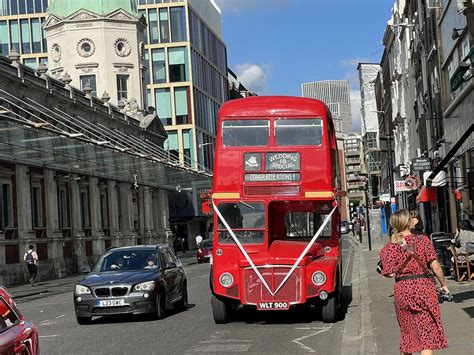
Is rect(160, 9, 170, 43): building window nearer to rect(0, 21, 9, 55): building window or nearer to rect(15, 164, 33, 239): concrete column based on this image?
rect(0, 21, 9, 55): building window

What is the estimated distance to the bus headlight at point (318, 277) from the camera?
1638 cm

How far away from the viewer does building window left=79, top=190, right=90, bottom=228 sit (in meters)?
58.0

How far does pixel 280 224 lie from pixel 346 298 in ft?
14.5

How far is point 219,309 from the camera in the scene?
16.9 m

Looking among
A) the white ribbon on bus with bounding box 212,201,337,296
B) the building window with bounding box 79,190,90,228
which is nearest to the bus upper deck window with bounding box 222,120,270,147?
the white ribbon on bus with bounding box 212,201,337,296

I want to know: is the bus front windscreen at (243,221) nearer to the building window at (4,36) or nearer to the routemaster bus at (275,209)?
the routemaster bus at (275,209)

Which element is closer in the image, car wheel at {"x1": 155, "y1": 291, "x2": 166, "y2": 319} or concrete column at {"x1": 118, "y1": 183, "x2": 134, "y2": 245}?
car wheel at {"x1": 155, "y1": 291, "x2": 166, "y2": 319}

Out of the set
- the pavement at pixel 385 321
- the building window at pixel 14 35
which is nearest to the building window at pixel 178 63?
the building window at pixel 14 35

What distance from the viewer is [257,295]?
53.9 ft

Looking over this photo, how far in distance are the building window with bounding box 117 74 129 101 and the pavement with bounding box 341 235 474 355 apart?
57358 millimetres

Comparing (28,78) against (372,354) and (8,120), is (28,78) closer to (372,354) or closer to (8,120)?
(8,120)

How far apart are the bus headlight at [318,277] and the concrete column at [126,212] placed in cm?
5108

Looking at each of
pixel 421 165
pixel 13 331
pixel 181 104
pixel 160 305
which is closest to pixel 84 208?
pixel 421 165

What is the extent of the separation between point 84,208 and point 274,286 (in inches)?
1721
